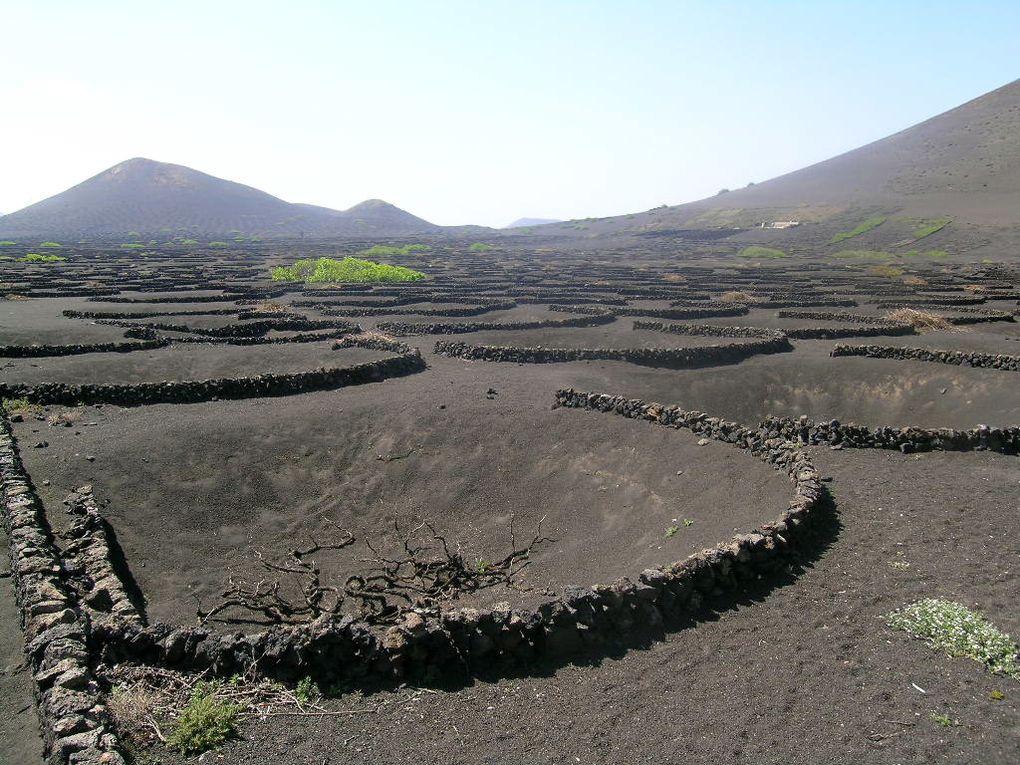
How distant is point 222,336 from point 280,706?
26.3 metres

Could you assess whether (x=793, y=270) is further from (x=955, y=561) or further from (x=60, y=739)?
(x=60, y=739)

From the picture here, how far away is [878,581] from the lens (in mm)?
A: 9117

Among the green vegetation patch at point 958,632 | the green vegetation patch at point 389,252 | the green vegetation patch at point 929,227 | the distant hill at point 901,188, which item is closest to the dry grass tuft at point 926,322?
the green vegetation patch at point 958,632

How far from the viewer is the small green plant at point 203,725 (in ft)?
20.8

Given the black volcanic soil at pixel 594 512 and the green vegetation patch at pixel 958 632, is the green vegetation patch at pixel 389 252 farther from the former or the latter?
the green vegetation patch at pixel 958 632

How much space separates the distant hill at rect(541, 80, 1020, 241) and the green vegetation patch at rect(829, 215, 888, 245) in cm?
149

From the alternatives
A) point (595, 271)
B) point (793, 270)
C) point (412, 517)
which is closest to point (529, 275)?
point (595, 271)

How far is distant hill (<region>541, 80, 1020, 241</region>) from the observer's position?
9994 centimetres

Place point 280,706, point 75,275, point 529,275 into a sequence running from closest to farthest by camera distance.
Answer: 1. point 280,706
2. point 75,275
3. point 529,275

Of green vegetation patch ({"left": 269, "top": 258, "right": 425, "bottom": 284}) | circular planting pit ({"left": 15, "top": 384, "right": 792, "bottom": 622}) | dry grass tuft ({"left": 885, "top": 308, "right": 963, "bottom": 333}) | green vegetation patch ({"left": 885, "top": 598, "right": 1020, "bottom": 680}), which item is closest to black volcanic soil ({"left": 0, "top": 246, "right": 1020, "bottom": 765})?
circular planting pit ({"left": 15, "top": 384, "right": 792, "bottom": 622})

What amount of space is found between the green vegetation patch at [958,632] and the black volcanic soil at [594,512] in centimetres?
19

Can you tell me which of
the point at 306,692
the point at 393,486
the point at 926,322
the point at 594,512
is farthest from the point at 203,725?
the point at 926,322

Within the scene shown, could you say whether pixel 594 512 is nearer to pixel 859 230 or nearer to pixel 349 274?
pixel 349 274

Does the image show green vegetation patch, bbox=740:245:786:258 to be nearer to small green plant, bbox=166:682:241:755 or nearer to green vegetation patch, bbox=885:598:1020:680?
green vegetation patch, bbox=885:598:1020:680
